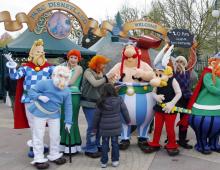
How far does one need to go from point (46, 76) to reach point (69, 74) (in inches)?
16.6

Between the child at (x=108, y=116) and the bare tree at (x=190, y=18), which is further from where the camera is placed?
the bare tree at (x=190, y=18)

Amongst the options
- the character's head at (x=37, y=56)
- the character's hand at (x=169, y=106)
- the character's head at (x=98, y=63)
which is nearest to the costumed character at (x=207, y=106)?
the character's hand at (x=169, y=106)

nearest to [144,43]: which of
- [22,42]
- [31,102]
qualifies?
[31,102]

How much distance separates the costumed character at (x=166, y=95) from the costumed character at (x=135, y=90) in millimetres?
145

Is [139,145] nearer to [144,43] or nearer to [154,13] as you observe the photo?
[144,43]

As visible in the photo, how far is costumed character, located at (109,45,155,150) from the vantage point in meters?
5.52

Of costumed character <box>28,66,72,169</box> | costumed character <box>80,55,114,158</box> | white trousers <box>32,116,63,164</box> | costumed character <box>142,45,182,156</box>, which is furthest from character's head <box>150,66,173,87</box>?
white trousers <box>32,116,63,164</box>

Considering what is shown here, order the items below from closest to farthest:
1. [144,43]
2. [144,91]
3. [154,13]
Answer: [144,91]
[144,43]
[154,13]

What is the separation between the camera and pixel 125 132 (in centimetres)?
577

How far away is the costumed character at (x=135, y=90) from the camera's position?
5.52 m

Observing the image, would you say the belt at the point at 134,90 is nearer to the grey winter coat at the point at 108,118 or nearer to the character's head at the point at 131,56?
the character's head at the point at 131,56

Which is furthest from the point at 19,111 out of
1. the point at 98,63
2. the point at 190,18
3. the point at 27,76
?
the point at 190,18

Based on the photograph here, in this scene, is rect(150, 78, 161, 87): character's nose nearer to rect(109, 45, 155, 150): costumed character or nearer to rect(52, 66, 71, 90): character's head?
rect(109, 45, 155, 150): costumed character

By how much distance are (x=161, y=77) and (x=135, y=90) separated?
1.48ft
